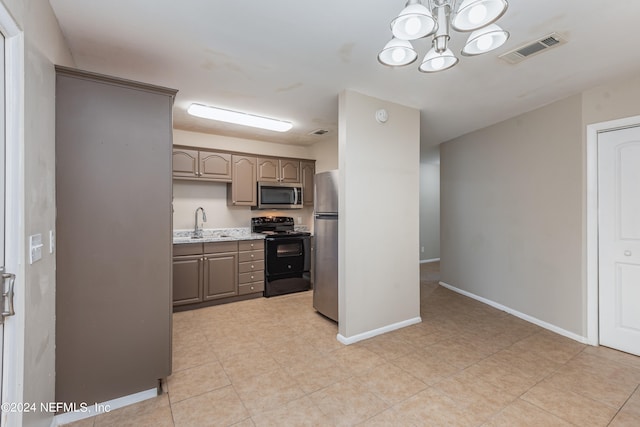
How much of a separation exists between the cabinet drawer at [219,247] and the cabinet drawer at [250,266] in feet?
0.82

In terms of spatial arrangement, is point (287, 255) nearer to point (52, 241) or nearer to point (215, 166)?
point (215, 166)

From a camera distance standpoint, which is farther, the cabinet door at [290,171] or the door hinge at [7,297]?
the cabinet door at [290,171]

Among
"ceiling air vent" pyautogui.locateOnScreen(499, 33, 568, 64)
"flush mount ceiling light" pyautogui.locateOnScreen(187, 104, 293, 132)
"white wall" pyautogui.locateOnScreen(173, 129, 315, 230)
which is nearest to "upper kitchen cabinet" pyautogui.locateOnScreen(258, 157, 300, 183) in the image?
"white wall" pyautogui.locateOnScreen(173, 129, 315, 230)

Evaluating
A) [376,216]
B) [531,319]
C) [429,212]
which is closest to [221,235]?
[376,216]

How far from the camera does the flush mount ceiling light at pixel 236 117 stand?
329 cm

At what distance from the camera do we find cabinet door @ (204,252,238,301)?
3873mm

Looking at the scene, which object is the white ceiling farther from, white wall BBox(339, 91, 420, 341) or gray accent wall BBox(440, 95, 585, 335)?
gray accent wall BBox(440, 95, 585, 335)

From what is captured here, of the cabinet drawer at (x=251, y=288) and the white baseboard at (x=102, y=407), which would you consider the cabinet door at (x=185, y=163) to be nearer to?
the cabinet drawer at (x=251, y=288)

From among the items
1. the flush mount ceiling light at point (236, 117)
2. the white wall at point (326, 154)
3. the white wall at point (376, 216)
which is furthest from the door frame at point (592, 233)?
the flush mount ceiling light at point (236, 117)

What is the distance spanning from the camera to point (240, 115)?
11.6 feet

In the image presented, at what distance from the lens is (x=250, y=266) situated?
4211mm

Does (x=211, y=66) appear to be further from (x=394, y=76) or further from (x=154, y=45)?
(x=394, y=76)

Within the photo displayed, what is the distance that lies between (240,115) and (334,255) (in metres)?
2.07

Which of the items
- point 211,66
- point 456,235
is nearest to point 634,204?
point 456,235
